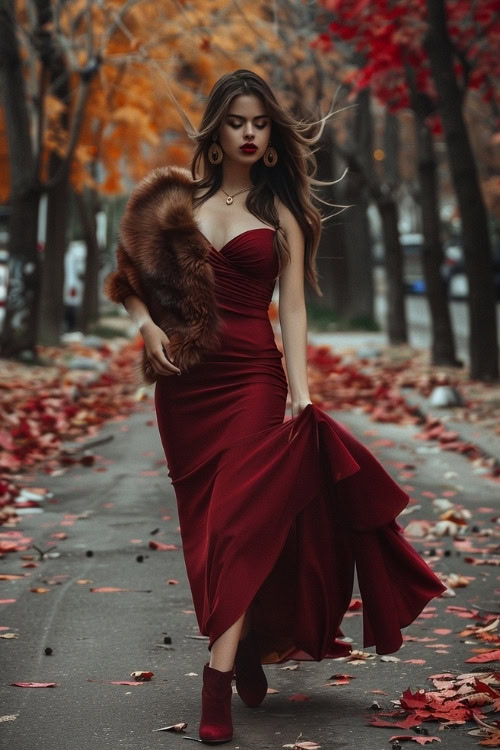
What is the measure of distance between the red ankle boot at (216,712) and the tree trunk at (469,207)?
456 inches

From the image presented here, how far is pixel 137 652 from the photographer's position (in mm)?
5574

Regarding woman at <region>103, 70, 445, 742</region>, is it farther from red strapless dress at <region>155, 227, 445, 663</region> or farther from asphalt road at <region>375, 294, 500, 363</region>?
asphalt road at <region>375, 294, 500, 363</region>

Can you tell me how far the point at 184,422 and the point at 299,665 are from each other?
1.34 metres

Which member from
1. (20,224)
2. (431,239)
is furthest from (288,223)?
(431,239)

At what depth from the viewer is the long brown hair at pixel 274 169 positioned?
471 centimetres

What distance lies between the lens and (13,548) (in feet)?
25.1

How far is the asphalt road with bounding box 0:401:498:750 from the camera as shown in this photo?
4.45m

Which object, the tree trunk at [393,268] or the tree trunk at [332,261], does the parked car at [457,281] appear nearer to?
the tree trunk at [332,261]

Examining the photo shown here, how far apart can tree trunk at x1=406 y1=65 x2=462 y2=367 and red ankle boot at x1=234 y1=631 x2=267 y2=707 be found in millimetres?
13526

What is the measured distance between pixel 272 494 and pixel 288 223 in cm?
94

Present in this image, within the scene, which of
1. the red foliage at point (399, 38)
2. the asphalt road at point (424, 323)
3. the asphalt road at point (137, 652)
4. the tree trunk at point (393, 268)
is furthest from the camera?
the asphalt road at point (424, 323)

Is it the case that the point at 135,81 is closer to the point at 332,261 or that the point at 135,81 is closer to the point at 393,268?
the point at 393,268

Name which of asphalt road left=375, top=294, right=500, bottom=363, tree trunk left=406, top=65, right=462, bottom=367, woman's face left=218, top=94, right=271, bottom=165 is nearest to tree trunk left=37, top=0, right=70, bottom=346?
asphalt road left=375, top=294, right=500, bottom=363

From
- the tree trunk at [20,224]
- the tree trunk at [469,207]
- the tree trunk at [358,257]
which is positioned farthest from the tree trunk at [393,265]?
the tree trunk at [20,224]
